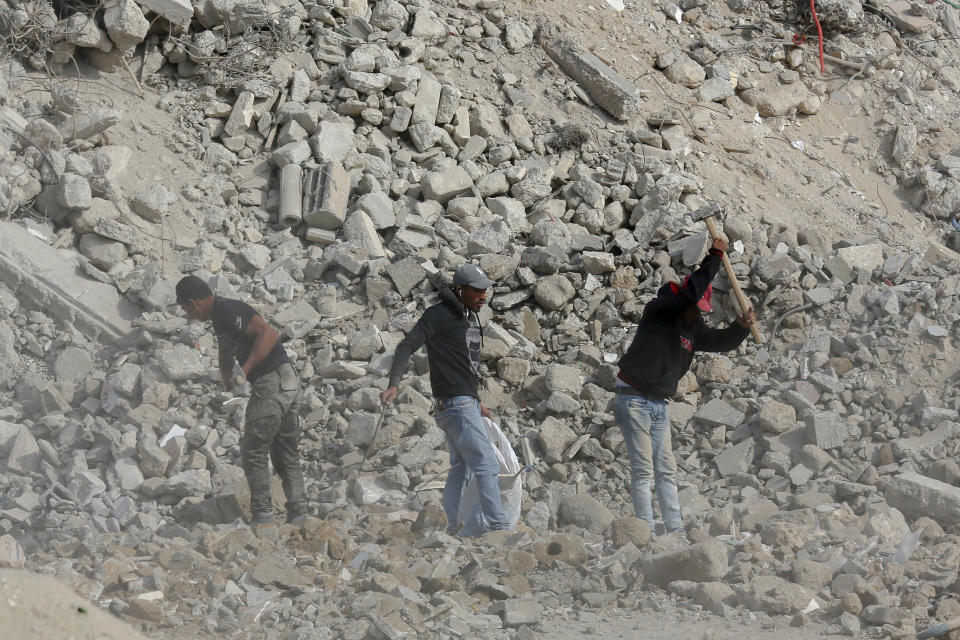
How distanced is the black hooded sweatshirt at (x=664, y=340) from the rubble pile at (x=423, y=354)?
80 cm

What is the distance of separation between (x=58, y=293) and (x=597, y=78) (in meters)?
5.51

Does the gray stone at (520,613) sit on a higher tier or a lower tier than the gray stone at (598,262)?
lower

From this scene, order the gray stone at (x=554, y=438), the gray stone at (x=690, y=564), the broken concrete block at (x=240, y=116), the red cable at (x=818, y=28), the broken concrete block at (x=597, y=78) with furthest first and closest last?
the red cable at (x=818, y=28) < the broken concrete block at (x=597, y=78) < the broken concrete block at (x=240, y=116) < the gray stone at (x=554, y=438) < the gray stone at (x=690, y=564)

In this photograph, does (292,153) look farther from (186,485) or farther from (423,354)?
(186,485)

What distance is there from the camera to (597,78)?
30.5ft

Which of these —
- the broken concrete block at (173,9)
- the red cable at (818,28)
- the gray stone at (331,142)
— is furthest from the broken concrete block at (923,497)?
the broken concrete block at (173,9)

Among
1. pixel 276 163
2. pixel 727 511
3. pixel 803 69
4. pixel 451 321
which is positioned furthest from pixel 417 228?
pixel 803 69

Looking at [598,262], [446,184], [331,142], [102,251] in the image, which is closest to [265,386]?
[102,251]

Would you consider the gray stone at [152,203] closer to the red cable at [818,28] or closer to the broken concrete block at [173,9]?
the broken concrete block at [173,9]

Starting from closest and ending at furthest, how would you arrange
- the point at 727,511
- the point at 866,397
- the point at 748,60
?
the point at 727,511
the point at 866,397
the point at 748,60

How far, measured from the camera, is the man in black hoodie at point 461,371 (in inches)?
200

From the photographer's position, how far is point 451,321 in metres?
5.09

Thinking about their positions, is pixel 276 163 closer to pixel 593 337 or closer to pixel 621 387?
pixel 593 337

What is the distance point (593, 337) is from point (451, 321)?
241 centimetres
